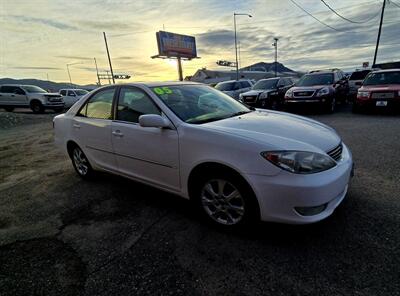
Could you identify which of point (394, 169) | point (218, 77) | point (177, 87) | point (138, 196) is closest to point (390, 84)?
point (394, 169)

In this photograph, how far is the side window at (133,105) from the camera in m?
3.30

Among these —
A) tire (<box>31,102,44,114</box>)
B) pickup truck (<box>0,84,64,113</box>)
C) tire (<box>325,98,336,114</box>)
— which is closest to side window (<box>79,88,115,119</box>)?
tire (<box>325,98,336,114</box>)

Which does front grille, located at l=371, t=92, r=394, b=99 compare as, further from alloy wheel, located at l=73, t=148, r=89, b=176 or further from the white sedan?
alloy wheel, located at l=73, t=148, r=89, b=176

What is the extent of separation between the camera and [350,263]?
2250 millimetres

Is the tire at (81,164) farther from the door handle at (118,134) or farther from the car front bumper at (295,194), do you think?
the car front bumper at (295,194)

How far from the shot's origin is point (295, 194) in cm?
229

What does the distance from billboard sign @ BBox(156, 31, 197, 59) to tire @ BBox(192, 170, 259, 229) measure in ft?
121

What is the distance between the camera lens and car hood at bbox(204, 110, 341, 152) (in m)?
2.47

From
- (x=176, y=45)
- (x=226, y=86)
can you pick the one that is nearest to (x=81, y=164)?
(x=226, y=86)

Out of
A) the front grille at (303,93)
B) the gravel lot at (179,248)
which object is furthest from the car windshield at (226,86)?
the gravel lot at (179,248)

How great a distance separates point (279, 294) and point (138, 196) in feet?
7.77

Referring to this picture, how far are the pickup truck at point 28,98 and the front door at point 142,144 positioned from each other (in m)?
18.0

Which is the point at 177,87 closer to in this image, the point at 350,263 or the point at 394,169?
the point at 350,263

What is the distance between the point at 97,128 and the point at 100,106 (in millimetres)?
353
